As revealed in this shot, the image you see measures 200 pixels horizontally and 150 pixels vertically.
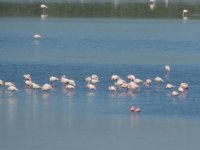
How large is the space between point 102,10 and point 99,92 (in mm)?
21777

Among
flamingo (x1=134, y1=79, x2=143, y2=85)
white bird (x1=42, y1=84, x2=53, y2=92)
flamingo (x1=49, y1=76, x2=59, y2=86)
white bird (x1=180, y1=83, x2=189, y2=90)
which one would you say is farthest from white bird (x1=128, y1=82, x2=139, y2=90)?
flamingo (x1=49, y1=76, x2=59, y2=86)

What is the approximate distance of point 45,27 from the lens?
118 ft

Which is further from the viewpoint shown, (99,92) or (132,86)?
(132,86)

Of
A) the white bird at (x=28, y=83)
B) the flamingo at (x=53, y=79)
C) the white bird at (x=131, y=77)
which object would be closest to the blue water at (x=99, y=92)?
the white bird at (x=28, y=83)

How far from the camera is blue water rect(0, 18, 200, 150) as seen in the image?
15.6 m

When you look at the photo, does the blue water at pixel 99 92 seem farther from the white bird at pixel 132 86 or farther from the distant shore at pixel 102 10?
the distant shore at pixel 102 10

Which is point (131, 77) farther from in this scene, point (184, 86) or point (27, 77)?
point (27, 77)

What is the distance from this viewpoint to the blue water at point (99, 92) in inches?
612

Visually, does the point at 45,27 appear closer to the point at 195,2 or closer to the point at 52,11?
the point at 52,11

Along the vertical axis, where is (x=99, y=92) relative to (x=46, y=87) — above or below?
below

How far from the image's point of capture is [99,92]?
1988cm

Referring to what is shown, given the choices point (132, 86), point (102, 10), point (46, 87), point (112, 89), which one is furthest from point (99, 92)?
point (102, 10)

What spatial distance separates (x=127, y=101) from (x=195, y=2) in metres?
27.2

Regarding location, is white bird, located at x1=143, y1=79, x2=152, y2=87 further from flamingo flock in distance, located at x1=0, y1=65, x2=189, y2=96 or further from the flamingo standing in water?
the flamingo standing in water
